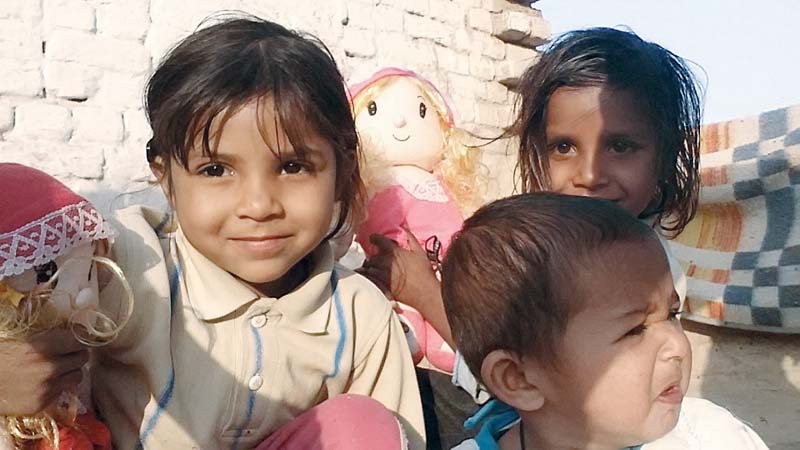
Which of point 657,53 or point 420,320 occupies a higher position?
point 657,53

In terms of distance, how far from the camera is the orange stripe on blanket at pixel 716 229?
3.32 meters

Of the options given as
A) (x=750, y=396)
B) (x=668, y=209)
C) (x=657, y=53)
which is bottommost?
(x=750, y=396)

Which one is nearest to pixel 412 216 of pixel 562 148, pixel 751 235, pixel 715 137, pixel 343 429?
pixel 562 148

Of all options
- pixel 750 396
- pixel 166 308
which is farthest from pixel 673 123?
pixel 750 396

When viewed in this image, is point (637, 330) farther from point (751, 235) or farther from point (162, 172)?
point (751, 235)

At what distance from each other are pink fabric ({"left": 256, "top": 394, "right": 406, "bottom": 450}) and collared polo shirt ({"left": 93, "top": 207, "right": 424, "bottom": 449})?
0.06 meters

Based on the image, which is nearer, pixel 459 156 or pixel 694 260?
pixel 459 156

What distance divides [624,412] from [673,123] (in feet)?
2.42

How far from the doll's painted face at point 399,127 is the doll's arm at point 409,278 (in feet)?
1.08

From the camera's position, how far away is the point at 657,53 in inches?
63.7

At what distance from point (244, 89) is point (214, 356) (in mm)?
419

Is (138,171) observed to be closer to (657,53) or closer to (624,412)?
(657,53)

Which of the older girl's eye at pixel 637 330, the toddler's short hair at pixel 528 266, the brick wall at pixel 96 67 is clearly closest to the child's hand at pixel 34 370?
the toddler's short hair at pixel 528 266

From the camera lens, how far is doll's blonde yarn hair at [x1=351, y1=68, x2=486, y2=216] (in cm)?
205
